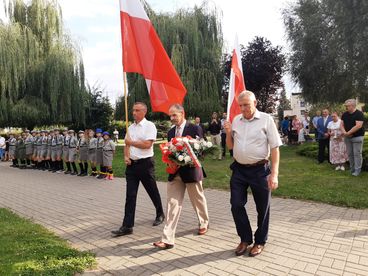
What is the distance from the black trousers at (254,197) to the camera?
4.64 metres

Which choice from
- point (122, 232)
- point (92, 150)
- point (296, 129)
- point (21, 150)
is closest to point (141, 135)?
point (122, 232)

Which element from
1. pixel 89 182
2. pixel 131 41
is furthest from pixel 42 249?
pixel 89 182

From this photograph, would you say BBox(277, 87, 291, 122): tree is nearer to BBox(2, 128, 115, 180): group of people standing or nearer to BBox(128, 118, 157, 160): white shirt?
BBox(2, 128, 115, 180): group of people standing

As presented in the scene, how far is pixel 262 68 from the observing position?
25.5 meters

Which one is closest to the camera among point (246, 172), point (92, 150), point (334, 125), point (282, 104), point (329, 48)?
point (246, 172)

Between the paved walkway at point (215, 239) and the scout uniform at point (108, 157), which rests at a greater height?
the scout uniform at point (108, 157)

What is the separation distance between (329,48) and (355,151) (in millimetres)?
9760

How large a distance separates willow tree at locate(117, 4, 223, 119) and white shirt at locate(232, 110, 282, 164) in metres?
19.0

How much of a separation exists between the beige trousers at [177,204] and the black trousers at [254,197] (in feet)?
2.83

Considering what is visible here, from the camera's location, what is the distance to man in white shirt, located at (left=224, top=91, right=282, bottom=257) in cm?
457

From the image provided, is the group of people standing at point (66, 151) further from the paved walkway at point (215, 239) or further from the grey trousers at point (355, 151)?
the grey trousers at point (355, 151)

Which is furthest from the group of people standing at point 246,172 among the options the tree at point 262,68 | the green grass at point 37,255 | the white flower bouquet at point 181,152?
the tree at point 262,68

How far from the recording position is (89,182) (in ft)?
40.4

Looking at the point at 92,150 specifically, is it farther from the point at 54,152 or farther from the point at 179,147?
the point at 179,147
